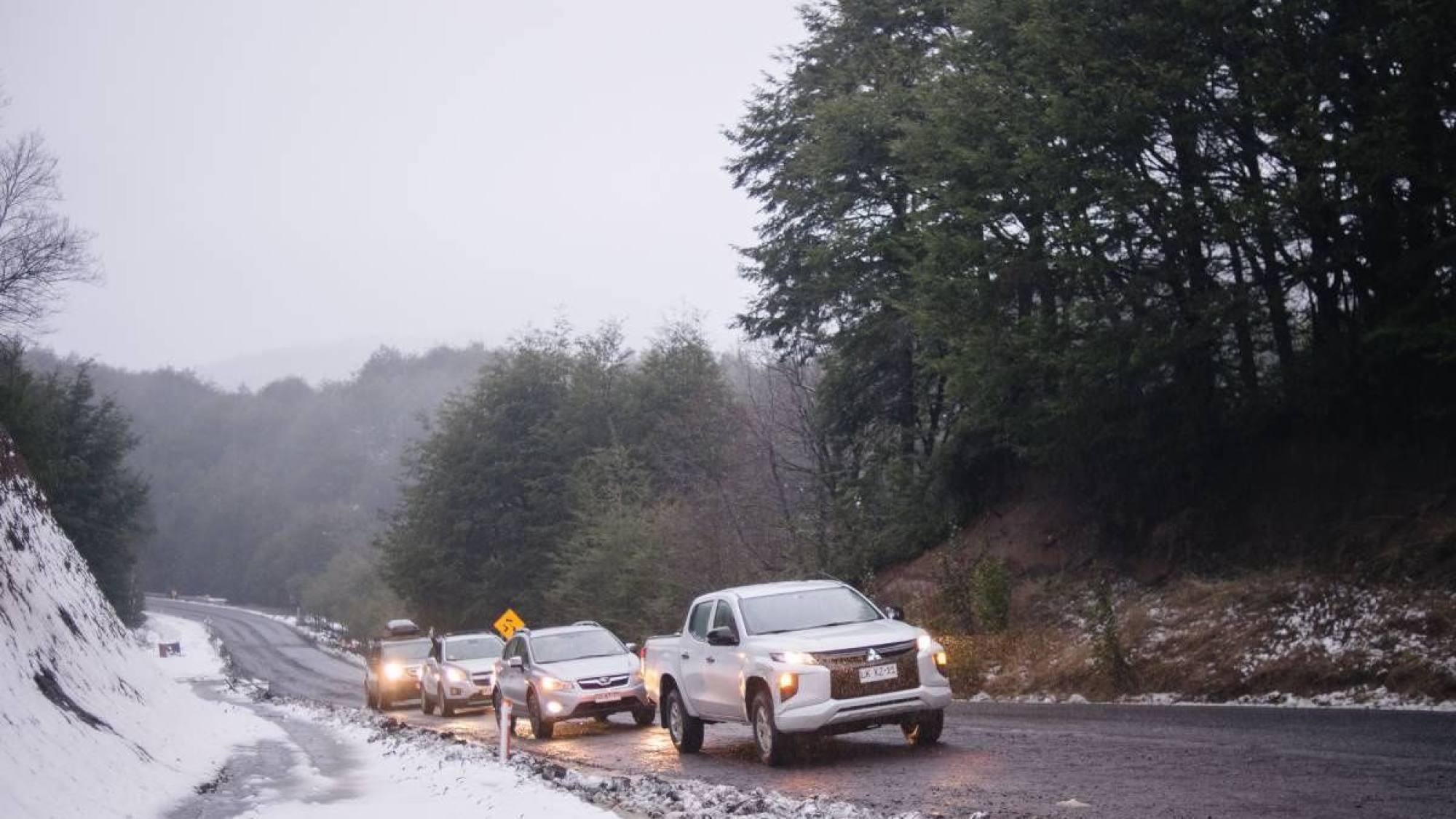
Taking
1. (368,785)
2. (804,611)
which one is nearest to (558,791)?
(804,611)

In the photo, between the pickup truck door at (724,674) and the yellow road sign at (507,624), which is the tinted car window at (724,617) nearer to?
the pickup truck door at (724,674)

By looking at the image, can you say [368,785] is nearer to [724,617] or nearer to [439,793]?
[439,793]

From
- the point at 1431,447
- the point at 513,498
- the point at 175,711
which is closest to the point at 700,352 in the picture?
the point at 513,498

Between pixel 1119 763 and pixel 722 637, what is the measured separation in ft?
14.7

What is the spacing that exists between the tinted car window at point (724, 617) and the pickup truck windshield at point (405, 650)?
24392 millimetres

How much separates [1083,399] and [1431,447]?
5390mm

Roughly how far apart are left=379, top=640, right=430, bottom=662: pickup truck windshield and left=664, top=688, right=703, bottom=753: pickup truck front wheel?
75.0ft

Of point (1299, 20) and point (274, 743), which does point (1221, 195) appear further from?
point (274, 743)

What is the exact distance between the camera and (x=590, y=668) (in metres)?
20.9

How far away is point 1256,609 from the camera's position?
19.5 metres

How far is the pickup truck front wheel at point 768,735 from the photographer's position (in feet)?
44.1

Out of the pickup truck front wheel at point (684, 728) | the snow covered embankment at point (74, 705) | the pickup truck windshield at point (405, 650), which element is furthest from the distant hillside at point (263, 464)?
the pickup truck front wheel at point (684, 728)

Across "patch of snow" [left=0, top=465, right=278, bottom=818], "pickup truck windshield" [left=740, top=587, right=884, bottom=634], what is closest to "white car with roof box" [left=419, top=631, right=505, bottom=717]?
"patch of snow" [left=0, top=465, right=278, bottom=818]

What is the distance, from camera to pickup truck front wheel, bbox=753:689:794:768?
529 inches
